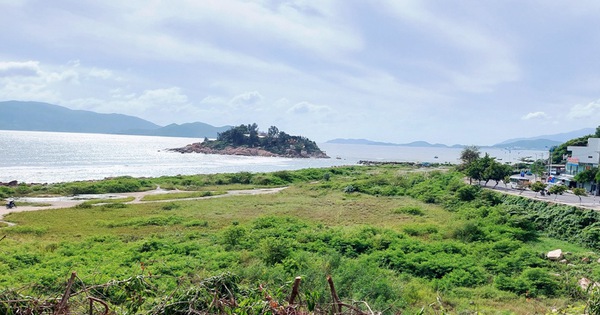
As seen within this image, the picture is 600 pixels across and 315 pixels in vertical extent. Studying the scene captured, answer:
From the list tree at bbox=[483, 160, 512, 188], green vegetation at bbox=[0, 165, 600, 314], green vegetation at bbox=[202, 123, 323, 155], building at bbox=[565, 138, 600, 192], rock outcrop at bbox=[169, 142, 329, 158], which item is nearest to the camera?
green vegetation at bbox=[0, 165, 600, 314]

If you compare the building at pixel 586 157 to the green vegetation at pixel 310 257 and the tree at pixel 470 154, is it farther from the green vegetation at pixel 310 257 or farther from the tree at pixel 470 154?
the tree at pixel 470 154

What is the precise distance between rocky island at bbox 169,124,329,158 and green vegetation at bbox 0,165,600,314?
91367 mm

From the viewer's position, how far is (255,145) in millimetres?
128875

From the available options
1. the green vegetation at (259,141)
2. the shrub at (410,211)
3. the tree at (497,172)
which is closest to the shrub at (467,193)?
the tree at (497,172)

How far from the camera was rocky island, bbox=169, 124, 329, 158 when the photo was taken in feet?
401

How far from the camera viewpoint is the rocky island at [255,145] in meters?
122

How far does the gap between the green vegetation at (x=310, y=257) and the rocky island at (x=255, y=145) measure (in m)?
91.4

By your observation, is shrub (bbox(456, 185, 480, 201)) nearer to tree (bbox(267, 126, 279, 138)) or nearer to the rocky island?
the rocky island

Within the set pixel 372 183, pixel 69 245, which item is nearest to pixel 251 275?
pixel 69 245

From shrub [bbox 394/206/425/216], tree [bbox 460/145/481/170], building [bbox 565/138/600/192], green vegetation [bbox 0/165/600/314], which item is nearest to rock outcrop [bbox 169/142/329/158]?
tree [bbox 460/145/481/170]

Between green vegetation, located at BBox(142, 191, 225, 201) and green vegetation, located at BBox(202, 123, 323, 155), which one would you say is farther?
green vegetation, located at BBox(202, 123, 323, 155)

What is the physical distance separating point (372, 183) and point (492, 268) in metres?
30.9

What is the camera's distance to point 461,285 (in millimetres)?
12781

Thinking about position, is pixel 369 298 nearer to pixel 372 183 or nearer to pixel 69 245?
pixel 69 245
